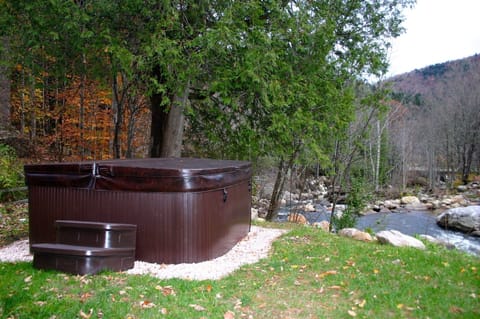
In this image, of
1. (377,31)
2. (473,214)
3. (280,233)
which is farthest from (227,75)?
(473,214)

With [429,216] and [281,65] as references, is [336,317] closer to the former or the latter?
[281,65]

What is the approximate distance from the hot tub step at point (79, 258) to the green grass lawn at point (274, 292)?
0.30 feet

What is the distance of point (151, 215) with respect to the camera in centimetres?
412

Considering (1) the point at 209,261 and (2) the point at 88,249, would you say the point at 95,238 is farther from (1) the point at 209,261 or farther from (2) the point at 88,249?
(1) the point at 209,261

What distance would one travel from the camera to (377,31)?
812cm

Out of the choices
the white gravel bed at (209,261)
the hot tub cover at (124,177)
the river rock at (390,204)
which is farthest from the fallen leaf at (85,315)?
the river rock at (390,204)

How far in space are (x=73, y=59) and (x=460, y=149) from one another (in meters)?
28.5

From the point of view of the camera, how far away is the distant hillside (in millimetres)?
29031

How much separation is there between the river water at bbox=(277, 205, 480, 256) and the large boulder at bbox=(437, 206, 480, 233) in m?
0.36

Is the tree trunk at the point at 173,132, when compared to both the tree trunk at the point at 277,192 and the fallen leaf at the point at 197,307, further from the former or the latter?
the fallen leaf at the point at 197,307

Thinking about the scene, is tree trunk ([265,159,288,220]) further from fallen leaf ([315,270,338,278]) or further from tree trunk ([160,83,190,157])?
fallen leaf ([315,270,338,278])

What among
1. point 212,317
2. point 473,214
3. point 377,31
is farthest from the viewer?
point 473,214

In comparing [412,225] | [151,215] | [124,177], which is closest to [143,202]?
[151,215]

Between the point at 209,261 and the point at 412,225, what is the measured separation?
10435 millimetres
